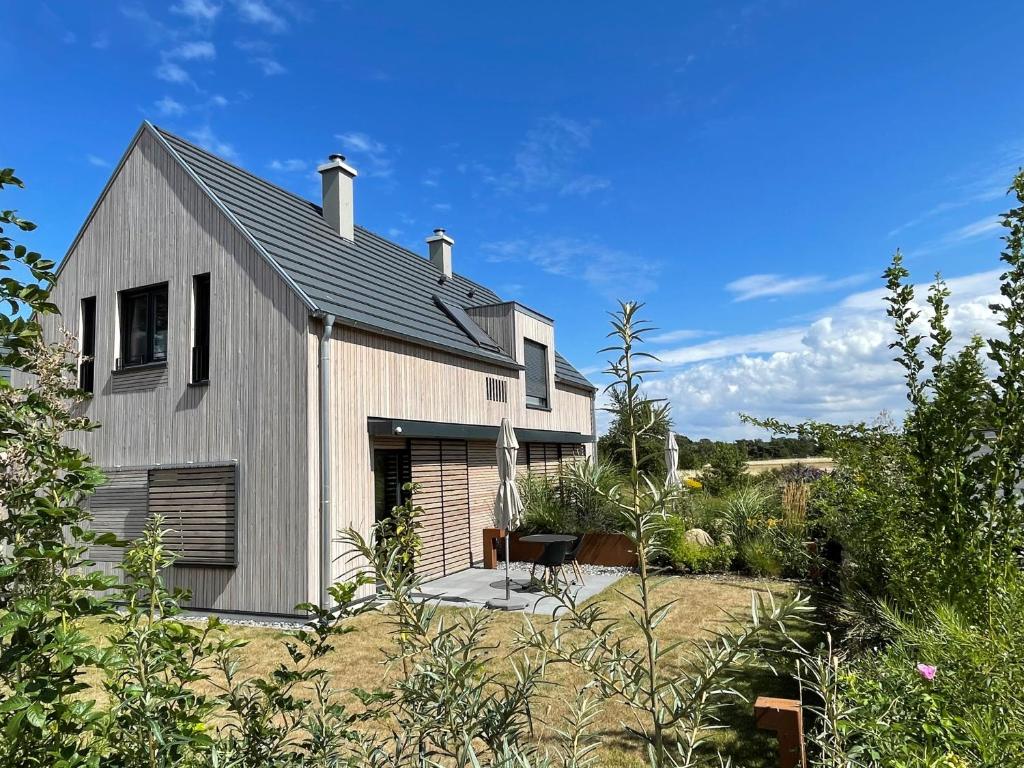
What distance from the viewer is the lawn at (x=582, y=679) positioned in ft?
14.3

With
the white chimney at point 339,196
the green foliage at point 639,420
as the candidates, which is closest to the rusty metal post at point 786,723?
the green foliage at point 639,420

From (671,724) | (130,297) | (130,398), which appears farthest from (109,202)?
(671,724)

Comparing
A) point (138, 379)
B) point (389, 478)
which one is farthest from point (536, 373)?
point (138, 379)

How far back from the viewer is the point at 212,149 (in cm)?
1223

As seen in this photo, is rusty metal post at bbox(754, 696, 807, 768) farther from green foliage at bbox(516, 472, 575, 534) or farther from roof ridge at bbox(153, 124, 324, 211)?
roof ridge at bbox(153, 124, 324, 211)

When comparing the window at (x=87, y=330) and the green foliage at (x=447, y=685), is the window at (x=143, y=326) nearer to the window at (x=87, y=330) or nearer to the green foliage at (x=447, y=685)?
the window at (x=87, y=330)

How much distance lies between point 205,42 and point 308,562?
302 inches

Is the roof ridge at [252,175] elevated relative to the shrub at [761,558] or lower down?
elevated

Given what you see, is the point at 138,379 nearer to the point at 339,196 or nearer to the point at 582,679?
the point at 339,196

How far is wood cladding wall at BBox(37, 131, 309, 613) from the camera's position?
889 cm

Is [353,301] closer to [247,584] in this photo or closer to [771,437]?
[247,584]

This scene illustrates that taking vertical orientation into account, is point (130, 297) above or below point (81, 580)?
above

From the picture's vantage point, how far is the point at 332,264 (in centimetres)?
1152

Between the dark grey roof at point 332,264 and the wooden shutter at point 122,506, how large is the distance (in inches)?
185
